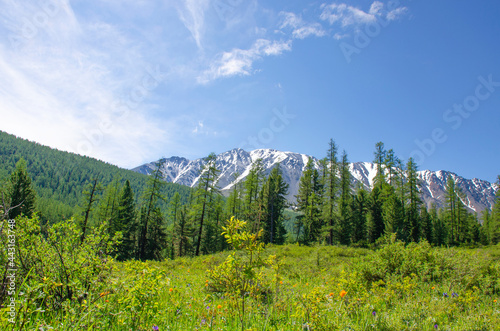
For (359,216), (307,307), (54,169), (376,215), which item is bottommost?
(307,307)

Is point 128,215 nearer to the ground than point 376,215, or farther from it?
nearer to the ground

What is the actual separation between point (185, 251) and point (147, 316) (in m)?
45.8

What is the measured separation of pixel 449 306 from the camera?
162 inches

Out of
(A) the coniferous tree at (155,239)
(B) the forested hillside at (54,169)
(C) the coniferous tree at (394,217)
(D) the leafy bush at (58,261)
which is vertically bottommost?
(A) the coniferous tree at (155,239)

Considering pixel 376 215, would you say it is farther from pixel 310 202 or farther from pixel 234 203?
pixel 234 203

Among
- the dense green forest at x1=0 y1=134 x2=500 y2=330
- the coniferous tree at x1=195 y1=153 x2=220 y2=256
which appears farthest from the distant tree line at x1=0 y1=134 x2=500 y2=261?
the dense green forest at x1=0 y1=134 x2=500 y2=330

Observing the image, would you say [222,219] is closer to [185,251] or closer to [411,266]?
[185,251]

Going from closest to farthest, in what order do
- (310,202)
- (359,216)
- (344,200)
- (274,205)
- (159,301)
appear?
(159,301) < (344,200) < (310,202) < (274,205) < (359,216)

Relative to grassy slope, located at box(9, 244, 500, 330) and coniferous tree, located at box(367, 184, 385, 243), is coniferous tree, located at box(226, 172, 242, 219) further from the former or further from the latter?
grassy slope, located at box(9, 244, 500, 330)

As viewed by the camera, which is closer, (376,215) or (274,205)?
(376,215)

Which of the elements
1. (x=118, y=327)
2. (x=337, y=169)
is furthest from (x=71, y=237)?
(x=337, y=169)

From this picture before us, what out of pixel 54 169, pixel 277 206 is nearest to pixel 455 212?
pixel 277 206

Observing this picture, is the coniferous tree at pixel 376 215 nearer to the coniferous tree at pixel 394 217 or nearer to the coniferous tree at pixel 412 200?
the coniferous tree at pixel 412 200

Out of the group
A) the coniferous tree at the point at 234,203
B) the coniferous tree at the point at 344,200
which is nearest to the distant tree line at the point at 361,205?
the coniferous tree at the point at 344,200
